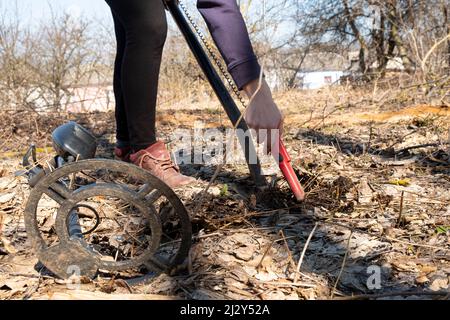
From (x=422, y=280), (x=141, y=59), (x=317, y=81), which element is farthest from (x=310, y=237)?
(x=317, y=81)

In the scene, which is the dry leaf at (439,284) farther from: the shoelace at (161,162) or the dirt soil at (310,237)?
the shoelace at (161,162)

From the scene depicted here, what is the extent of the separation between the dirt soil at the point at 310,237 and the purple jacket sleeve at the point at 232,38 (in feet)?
1.67

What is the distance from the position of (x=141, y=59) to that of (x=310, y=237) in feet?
3.18

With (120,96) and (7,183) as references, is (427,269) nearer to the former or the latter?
(120,96)

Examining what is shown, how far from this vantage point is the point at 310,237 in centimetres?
127

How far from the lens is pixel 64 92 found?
13805 mm

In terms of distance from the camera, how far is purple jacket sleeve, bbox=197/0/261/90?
1.44m

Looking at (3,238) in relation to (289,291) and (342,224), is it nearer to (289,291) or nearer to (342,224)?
(289,291)

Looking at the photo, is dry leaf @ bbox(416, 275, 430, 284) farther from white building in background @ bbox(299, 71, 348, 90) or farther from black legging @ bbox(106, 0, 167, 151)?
white building in background @ bbox(299, 71, 348, 90)
